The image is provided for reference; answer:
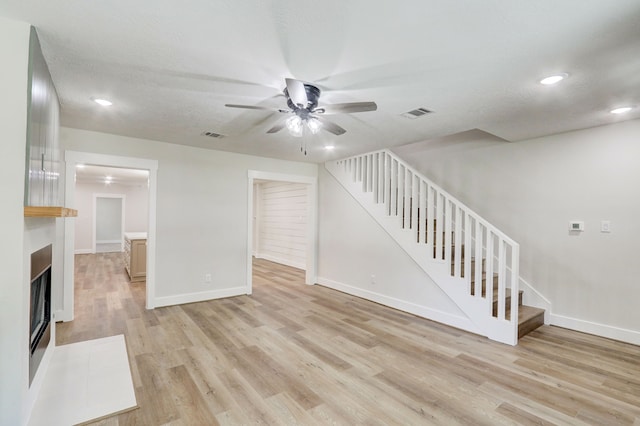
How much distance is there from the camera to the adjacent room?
177 cm

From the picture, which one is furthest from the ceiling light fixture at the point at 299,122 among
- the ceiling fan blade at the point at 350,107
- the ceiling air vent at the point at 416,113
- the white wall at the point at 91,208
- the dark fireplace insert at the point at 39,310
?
the white wall at the point at 91,208

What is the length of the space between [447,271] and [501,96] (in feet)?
7.25

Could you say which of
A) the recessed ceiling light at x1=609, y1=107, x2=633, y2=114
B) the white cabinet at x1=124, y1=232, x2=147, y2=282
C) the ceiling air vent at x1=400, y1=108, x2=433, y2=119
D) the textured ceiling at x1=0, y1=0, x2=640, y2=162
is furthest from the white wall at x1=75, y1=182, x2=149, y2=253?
the recessed ceiling light at x1=609, y1=107, x2=633, y2=114

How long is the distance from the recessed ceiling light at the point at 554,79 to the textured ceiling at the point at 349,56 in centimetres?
6

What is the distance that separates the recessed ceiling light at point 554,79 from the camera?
2.29m

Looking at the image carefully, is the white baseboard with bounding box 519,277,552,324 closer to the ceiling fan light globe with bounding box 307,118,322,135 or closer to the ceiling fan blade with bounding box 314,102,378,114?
the ceiling fan blade with bounding box 314,102,378,114

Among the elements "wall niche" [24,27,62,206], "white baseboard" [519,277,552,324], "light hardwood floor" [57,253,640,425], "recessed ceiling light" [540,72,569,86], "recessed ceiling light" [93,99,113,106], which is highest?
"recessed ceiling light" [93,99,113,106]

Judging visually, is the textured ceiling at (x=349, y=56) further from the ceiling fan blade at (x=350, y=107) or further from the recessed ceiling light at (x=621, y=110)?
the ceiling fan blade at (x=350, y=107)

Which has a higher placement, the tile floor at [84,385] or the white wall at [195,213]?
the white wall at [195,213]

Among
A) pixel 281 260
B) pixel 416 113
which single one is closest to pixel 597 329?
pixel 416 113

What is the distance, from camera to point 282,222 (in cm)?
856

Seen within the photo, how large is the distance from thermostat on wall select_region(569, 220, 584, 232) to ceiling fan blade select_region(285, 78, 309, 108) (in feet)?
12.0

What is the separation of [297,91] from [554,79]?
1.97 metres

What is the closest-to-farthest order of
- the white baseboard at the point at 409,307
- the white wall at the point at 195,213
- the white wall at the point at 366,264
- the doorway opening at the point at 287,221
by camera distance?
1. the white baseboard at the point at 409,307
2. the white wall at the point at 366,264
3. the white wall at the point at 195,213
4. the doorway opening at the point at 287,221
